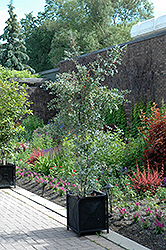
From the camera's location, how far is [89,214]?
4.41 m

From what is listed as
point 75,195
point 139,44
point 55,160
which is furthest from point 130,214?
point 139,44

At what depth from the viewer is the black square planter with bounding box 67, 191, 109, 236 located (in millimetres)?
4375

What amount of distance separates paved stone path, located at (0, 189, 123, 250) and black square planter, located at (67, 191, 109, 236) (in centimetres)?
12

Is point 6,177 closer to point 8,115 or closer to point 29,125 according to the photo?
point 8,115

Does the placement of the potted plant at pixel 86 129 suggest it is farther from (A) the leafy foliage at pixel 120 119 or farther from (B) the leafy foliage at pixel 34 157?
(A) the leafy foliage at pixel 120 119

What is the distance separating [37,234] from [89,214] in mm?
751

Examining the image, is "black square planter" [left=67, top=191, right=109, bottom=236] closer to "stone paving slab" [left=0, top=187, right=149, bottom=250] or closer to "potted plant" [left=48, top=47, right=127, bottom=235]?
"potted plant" [left=48, top=47, right=127, bottom=235]

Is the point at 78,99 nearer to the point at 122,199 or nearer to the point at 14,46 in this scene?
the point at 122,199

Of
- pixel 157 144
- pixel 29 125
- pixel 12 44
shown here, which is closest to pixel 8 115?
pixel 157 144

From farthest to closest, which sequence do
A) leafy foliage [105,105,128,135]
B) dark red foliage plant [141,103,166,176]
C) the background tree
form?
the background tree
leafy foliage [105,105,128,135]
dark red foliage plant [141,103,166,176]

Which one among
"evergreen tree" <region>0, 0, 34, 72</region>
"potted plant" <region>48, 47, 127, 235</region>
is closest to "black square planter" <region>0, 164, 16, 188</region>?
"potted plant" <region>48, 47, 127, 235</region>

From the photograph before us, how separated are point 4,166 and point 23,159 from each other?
4.76 feet

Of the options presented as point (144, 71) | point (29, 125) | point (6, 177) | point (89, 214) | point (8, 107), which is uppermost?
point (144, 71)

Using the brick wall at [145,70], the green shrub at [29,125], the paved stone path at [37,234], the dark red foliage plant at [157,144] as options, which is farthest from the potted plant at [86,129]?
the green shrub at [29,125]
